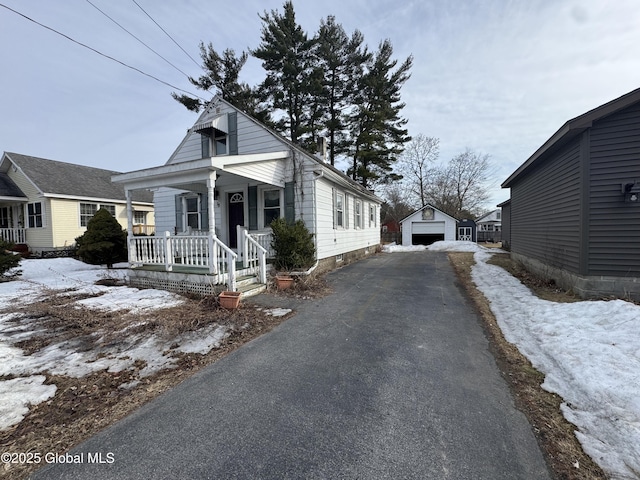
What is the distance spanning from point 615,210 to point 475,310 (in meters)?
3.50

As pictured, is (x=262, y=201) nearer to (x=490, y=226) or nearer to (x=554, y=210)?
(x=554, y=210)

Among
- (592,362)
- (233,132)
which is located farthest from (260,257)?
(592,362)

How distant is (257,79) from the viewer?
21.1 m

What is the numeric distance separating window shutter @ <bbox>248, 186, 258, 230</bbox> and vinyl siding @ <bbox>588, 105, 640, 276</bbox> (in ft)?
28.3

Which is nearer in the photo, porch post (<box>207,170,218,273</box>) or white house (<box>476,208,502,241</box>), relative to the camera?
porch post (<box>207,170,218,273</box>)

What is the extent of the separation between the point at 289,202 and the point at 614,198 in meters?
7.81

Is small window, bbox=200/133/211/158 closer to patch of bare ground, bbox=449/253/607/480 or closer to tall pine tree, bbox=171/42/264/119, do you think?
patch of bare ground, bbox=449/253/607/480

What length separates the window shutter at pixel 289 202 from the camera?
9148 millimetres

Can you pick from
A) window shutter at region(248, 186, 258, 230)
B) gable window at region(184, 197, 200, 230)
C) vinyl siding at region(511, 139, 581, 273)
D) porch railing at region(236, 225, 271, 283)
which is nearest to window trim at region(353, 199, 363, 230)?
window shutter at region(248, 186, 258, 230)

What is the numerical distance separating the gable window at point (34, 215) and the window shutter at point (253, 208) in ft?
43.7

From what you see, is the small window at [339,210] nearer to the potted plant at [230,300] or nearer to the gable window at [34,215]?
the potted plant at [230,300]

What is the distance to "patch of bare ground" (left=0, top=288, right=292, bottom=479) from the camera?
2.23 m

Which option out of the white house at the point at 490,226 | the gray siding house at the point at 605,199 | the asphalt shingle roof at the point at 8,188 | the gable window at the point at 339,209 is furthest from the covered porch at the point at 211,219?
the white house at the point at 490,226

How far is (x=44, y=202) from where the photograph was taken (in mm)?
14477
